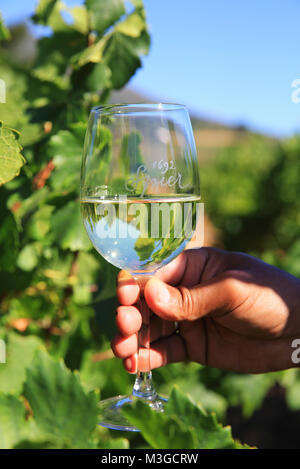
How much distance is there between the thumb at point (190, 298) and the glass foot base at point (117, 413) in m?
0.21

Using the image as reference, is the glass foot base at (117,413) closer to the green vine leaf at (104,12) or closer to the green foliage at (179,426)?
the green foliage at (179,426)

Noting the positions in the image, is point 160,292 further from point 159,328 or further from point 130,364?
point 159,328

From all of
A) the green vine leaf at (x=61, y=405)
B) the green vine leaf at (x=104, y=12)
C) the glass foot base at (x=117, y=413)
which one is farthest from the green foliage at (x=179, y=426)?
the green vine leaf at (x=104, y=12)

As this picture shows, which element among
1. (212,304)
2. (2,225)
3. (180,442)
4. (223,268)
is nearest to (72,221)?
(2,225)

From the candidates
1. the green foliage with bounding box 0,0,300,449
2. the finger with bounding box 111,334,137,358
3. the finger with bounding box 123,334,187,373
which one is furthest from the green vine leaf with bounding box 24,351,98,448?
the finger with bounding box 123,334,187,373

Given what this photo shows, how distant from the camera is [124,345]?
125cm

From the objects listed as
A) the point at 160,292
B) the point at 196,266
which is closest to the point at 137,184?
the point at 160,292

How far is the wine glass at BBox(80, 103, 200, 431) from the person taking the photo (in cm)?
98

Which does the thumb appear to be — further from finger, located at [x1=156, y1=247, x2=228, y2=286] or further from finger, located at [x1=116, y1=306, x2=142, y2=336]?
finger, located at [x1=156, y1=247, x2=228, y2=286]

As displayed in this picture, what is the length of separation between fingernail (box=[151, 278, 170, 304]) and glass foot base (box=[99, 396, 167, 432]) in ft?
0.73

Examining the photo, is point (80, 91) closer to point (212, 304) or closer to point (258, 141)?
point (212, 304)

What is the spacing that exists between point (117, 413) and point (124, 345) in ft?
0.70

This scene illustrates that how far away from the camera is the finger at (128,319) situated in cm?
117
